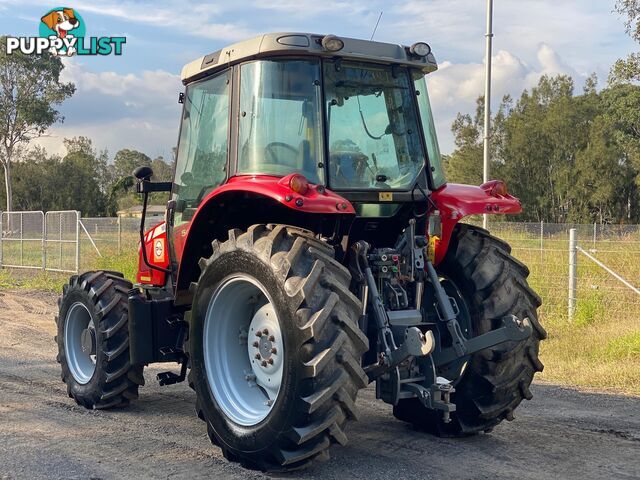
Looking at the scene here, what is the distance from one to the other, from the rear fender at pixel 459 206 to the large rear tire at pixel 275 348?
1208 millimetres

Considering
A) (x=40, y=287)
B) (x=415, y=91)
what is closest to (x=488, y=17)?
(x=415, y=91)

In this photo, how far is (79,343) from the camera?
692cm

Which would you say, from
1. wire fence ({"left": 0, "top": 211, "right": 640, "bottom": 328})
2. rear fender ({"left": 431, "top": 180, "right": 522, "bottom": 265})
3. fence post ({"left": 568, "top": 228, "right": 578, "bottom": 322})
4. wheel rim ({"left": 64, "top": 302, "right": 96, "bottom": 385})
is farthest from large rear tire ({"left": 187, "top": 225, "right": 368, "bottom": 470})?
fence post ({"left": 568, "top": 228, "right": 578, "bottom": 322})

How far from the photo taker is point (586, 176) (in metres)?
53.2

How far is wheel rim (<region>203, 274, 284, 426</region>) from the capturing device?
4.87 m

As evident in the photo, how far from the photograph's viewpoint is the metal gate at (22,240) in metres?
22.5

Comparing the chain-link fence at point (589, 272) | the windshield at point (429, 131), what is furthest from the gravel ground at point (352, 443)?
the chain-link fence at point (589, 272)

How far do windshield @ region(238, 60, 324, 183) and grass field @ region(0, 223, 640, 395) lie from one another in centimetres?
452

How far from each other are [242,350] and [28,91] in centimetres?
4616

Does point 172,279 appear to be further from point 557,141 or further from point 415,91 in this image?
point 557,141

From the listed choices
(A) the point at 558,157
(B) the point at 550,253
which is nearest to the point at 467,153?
(A) the point at 558,157

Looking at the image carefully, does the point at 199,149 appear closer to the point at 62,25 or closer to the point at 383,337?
the point at 383,337

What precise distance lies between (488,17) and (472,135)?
46278 millimetres

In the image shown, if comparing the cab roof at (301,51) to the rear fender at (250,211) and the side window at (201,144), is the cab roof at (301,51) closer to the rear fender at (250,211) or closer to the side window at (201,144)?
the side window at (201,144)
